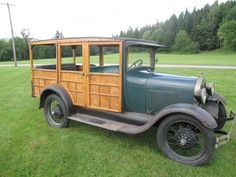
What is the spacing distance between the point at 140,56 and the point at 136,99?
1.07 metres

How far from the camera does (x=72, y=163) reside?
132 inches

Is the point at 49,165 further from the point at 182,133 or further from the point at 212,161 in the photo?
the point at 212,161

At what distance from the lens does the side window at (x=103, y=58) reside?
4.50 meters

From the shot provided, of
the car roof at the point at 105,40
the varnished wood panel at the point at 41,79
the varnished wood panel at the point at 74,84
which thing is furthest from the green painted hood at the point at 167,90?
the varnished wood panel at the point at 41,79

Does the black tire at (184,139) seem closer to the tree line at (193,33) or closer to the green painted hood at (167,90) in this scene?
the green painted hood at (167,90)

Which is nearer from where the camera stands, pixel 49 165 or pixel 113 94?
pixel 49 165

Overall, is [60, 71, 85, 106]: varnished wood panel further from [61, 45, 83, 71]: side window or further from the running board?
[61, 45, 83, 71]: side window

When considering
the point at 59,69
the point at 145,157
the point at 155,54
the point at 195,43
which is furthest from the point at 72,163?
the point at 195,43

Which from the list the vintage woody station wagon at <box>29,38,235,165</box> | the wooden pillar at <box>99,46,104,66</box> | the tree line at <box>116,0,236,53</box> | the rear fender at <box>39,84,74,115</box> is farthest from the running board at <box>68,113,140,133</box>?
the tree line at <box>116,0,236,53</box>

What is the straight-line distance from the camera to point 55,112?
16.2 feet

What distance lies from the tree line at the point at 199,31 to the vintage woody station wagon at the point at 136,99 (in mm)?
51185

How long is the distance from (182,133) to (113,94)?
4.98 feet

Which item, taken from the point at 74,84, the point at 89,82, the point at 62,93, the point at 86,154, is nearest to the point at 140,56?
the point at 89,82

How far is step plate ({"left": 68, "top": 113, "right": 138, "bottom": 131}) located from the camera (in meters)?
3.91
